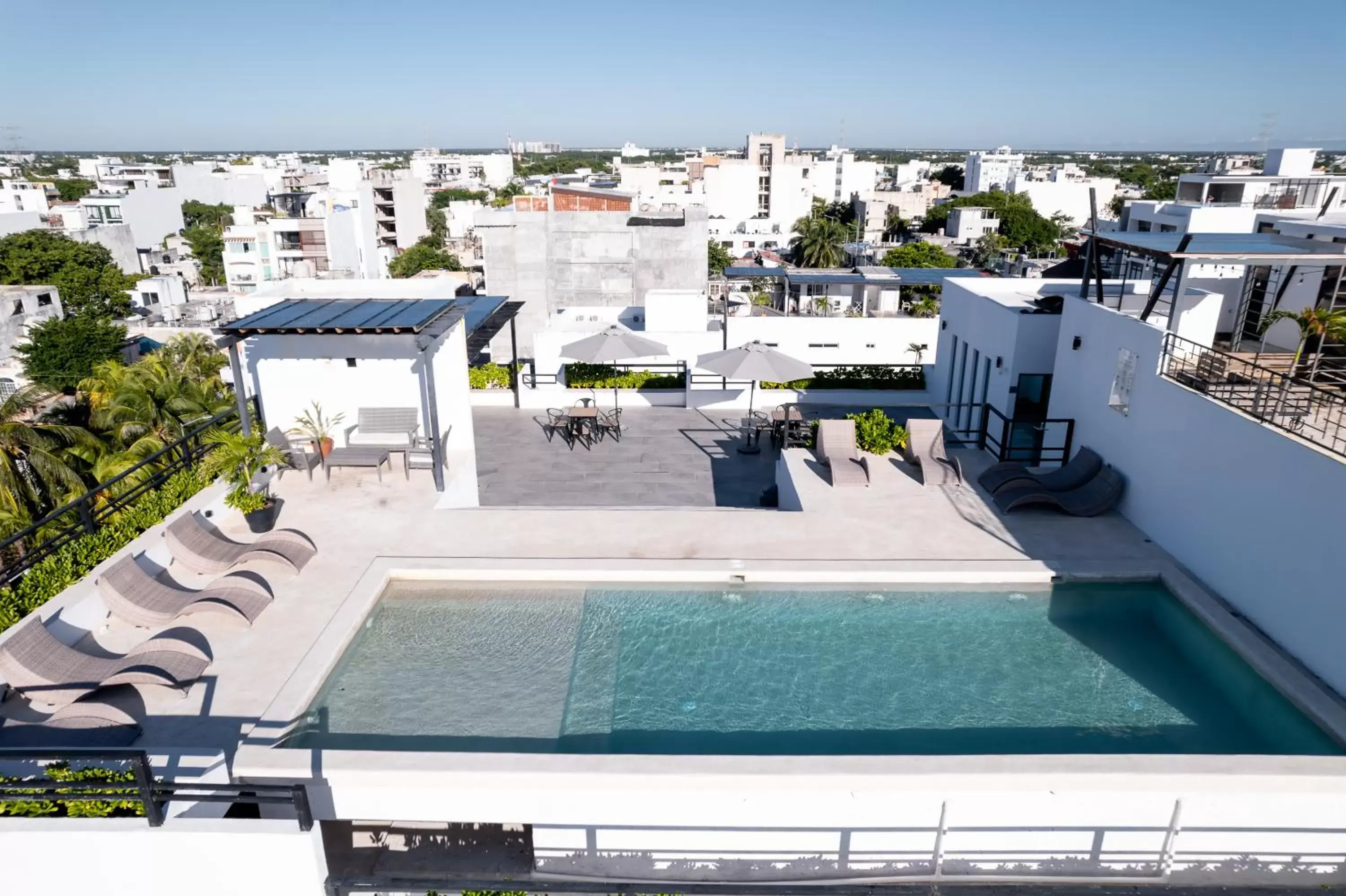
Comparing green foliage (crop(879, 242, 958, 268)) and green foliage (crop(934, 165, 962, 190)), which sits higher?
green foliage (crop(934, 165, 962, 190))

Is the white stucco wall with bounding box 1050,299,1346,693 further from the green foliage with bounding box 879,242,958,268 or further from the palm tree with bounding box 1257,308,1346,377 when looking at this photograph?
the green foliage with bounding box 879,242,958,268

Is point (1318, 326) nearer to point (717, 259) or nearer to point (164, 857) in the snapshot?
point (164, 857)

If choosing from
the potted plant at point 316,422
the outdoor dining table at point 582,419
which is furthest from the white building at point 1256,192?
the potted plant at point 316,422

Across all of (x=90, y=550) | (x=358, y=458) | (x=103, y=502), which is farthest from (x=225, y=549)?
(x=103, y=502)

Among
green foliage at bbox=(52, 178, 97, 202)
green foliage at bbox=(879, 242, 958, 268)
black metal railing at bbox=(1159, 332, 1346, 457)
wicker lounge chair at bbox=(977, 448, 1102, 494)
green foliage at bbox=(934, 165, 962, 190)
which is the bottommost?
green foliage at bbox=(879, 242, 958, 268)

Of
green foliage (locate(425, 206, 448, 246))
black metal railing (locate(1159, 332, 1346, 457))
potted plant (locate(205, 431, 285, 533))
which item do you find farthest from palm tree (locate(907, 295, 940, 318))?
green foliage (locate(425, 206, 448, 246))

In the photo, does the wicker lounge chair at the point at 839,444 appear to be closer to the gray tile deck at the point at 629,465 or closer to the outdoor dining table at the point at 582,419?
the gray tile deck at the point at 629,465
